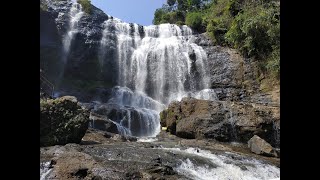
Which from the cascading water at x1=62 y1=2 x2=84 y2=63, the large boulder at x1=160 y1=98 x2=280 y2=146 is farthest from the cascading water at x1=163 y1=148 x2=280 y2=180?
the cascading water at x1=62 y1=2 x2=84 y2=63

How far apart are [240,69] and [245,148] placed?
860 centimetres

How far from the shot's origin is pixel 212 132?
14.4 m

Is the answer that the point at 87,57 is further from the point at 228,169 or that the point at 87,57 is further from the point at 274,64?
the point at 228,169

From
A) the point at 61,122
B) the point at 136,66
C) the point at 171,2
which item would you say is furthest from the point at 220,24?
the point at 61,122

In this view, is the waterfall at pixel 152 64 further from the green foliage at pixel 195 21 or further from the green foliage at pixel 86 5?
the green foliage at pixel 86 5

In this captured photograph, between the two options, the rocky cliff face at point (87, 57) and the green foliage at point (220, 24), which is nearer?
the rocky cliff face at point (87, 57)

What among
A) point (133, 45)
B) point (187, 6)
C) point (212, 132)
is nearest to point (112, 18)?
point (133, 45)

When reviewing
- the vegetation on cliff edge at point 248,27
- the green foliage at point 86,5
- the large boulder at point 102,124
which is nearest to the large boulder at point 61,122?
the large boulder at point 102,124

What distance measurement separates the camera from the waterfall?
22.0m

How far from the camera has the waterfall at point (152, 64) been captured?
21969 mm

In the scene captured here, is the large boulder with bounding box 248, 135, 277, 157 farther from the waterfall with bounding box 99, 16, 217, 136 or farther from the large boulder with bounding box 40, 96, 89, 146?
the waterfall with bounding box 99, 16, 217, 136

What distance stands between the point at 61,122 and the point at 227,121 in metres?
6.95

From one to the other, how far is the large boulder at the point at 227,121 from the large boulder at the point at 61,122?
4800 millimetres
